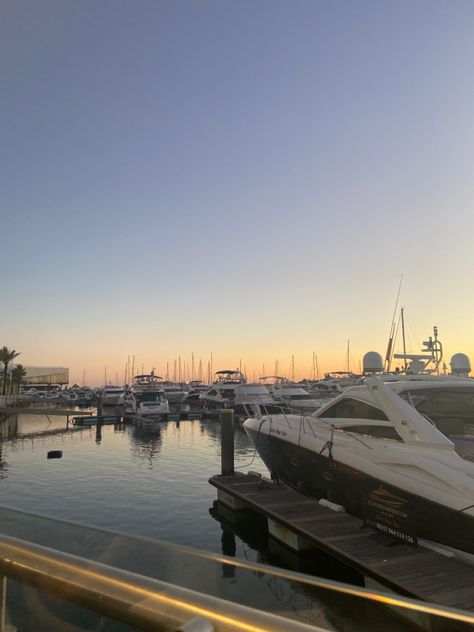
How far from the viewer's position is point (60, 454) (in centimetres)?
2352

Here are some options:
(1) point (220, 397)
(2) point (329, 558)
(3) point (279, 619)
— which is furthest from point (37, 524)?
(1) point (220, 397)

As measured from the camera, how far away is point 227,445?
15445 millimetres

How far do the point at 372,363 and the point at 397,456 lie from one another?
654 centimetres

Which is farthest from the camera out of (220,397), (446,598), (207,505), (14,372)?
(14,372)

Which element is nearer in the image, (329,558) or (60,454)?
(329,558)

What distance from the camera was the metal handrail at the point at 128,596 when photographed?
49.0 inches

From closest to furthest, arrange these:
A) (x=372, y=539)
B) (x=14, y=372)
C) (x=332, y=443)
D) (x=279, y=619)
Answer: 1. (x=279, y=619)
2. (x=372, y=539)
3. (x=332, y=443)
4. (x=14, y=372)

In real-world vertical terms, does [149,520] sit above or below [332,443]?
below

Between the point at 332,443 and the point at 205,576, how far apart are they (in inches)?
297

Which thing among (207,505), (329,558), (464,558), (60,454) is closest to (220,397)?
(60,454)

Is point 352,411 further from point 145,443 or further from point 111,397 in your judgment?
point 111,397

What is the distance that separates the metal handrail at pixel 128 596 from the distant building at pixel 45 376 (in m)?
119

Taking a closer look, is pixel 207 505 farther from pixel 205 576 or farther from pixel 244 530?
pixel 205 576

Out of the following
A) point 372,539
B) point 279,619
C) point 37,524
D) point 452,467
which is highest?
point 279,619
